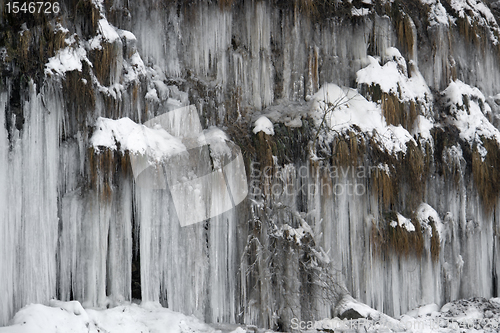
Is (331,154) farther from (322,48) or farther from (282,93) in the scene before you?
(322,48)

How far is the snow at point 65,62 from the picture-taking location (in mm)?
6758

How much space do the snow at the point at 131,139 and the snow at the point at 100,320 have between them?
6.66ft

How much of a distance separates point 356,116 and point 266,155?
166cm

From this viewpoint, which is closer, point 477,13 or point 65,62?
point 65,62

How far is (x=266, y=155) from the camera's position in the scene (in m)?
7.86

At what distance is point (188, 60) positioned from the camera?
26.4 feet

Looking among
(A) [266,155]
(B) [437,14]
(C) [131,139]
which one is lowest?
(A) [266,155]

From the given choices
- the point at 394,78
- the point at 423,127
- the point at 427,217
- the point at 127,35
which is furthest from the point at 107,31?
the point at 427,217

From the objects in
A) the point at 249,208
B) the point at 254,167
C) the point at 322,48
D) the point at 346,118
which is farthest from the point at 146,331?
the point at 322,48

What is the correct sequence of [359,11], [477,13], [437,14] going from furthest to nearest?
[477,13] < [437,14] < [359,11]

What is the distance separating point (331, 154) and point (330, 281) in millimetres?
1926

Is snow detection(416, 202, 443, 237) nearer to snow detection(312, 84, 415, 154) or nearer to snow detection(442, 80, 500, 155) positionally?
snow detection(312, 84, 415, 154)

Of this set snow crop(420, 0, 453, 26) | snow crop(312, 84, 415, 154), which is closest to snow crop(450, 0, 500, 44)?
snow crop(420, 0, 453, 26)

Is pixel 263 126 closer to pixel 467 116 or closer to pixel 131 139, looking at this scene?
pixel 131 139
